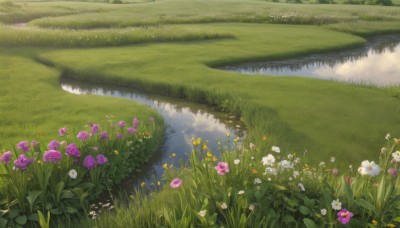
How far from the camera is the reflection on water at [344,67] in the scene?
18516 millimetres

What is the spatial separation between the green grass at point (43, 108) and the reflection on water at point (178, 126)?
3.19ft

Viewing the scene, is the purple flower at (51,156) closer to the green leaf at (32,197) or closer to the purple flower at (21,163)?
the purple flower at (21,163)

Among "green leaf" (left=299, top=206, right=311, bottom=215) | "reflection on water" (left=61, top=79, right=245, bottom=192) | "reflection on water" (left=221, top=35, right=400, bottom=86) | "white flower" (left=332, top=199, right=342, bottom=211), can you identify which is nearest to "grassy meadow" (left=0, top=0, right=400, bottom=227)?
"green leaf" (left=299, top=206, right=311, bottom=215)

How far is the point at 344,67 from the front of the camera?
20.4 m

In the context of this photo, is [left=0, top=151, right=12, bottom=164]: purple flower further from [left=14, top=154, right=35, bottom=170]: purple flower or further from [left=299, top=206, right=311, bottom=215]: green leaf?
[left=299, top=206, right=311, bottom=215]: green leaf

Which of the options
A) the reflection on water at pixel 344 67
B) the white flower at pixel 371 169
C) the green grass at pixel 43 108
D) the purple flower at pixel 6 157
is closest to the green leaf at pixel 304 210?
the white flower at pixel 371 169

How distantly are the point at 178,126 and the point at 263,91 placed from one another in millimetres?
3864

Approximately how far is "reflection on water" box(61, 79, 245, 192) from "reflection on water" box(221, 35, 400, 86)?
20.0ft

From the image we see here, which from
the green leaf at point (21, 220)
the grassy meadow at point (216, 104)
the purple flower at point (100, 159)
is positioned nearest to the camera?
the grassy meadow at point (216, 104)

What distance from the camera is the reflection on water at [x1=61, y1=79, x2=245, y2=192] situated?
8.96 meters

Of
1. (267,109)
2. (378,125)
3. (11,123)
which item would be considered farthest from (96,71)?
(378,125)

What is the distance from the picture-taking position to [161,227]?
524cm

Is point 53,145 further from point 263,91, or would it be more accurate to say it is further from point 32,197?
point 263,91

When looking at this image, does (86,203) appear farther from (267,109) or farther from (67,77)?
(67,77)
